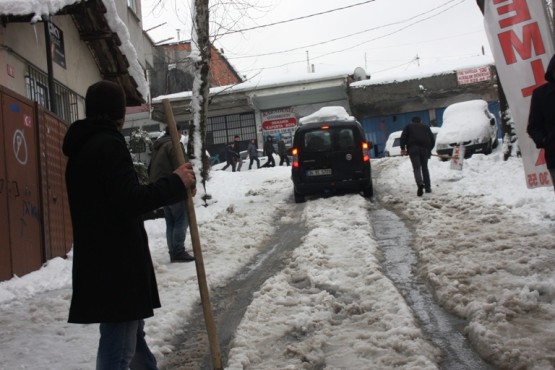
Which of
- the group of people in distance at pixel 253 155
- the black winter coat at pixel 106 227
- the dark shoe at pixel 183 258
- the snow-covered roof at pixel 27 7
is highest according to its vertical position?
the group of people in distance at pixel 253 155

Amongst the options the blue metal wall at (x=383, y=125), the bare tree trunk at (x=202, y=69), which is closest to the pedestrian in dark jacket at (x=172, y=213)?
the bare tree trunk at (x=202, y=69)

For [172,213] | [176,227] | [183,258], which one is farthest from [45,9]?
[183,258]

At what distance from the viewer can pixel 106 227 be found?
2549mm

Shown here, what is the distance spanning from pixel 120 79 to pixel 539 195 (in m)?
9.62

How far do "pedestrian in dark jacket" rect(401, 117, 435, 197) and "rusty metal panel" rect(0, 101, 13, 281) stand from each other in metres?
7.74

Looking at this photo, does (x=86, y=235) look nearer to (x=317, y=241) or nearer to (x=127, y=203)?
(x=127, y=203)

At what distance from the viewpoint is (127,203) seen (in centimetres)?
250

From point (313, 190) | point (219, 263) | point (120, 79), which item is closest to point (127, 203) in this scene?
point (219, 263)

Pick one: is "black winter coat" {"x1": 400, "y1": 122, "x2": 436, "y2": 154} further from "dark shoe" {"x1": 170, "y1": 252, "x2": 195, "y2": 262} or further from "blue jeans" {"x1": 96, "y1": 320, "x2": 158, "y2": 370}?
"blue jeans" {"x1": 96, "y1": 320, "x2": 158, "y2": 370}

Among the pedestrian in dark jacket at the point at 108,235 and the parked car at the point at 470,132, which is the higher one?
the parked car at the point at 470,132

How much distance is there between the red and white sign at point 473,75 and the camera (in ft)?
93.2

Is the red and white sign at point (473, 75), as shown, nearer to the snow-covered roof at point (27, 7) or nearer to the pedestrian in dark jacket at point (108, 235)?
the snow-covered roof at point (27, 7)

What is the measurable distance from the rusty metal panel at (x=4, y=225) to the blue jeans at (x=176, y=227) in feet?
6.39

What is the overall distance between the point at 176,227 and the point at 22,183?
80.1 inches
